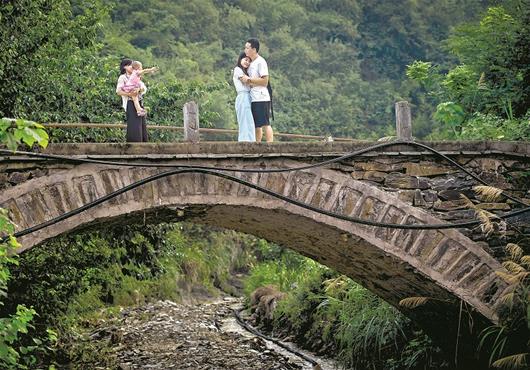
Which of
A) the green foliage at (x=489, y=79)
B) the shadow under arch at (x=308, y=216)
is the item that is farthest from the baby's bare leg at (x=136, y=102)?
the green foliage at (x=489, y=79)

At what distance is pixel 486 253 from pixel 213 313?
992 cm

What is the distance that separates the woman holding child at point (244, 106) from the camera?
32.1ft

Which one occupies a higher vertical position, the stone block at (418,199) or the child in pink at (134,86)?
the child in pink at (134,86)

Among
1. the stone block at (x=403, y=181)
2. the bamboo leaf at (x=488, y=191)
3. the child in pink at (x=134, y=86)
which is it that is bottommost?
the bamboo leaf at (x=488, y=191)

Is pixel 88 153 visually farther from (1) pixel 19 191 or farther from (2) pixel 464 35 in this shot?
(2) pixel 464 35

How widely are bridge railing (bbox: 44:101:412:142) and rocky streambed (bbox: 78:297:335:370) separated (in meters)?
3.19

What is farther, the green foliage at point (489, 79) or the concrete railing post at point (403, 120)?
the green foliage at point (489, 79)

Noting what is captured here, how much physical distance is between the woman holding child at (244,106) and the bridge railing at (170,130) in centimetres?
18

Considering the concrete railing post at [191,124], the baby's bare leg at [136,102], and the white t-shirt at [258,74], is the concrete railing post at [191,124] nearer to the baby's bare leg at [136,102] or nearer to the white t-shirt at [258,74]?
→ the baby's bare leg at [136,102]

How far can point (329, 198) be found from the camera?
29.7 ft

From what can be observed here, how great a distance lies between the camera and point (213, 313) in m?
18.7

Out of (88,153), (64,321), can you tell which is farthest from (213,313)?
(88,153)

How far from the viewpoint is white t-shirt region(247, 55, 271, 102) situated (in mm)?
→ 9797

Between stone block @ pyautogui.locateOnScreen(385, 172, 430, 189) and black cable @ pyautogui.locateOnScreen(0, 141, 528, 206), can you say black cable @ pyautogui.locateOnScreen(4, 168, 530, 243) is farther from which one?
stone block @ pyautogui.locateOnScreen(385, 172, 430, 189)
